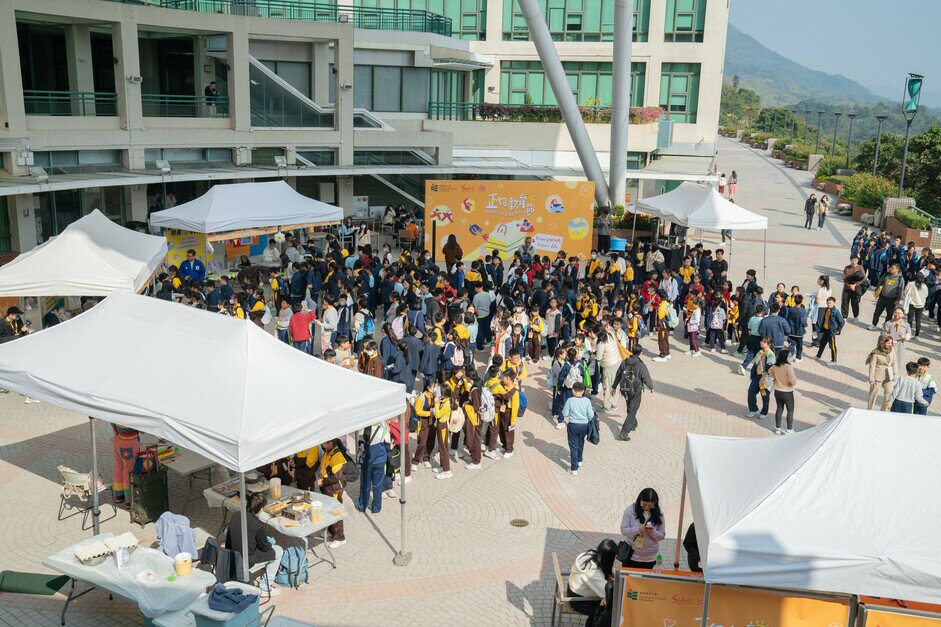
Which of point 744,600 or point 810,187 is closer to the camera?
point 744,600

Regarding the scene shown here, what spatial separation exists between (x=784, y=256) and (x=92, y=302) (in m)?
22.7

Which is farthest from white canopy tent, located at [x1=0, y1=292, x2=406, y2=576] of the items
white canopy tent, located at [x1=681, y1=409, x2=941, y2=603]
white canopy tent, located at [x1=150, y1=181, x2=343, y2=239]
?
white canopy tent, located at [x1=150, y1=181, x2=343, y2=239]

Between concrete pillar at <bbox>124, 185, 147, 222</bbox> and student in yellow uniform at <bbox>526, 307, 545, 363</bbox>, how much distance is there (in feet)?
52.6

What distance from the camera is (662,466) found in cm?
1295

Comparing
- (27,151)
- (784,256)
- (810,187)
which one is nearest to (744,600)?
(27,151)

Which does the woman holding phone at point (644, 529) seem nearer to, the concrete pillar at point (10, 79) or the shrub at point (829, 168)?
the concrete pillar at point (10, 79)

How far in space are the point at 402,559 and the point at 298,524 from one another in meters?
1.31

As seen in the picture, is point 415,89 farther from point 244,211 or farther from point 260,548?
point 260,548

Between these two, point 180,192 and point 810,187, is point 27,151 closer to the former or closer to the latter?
point 180,192

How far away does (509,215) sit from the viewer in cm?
2509

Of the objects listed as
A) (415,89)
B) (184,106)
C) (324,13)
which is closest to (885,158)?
(415,89)

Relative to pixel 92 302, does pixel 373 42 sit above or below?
above

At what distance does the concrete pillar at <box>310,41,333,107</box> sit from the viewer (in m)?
34.6

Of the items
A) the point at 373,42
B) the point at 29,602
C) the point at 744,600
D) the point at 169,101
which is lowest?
the point at 29,602
